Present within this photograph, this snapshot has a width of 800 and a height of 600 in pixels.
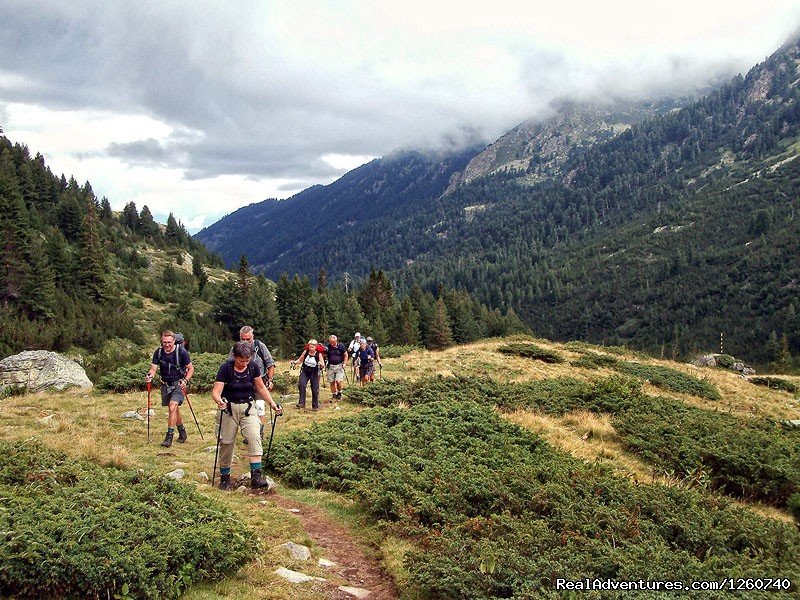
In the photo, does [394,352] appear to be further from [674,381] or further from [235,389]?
[235,389]

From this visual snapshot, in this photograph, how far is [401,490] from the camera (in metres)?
7.87

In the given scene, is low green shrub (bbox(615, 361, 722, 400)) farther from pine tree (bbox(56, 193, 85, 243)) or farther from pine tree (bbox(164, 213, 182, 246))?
pine tree (bbox(164, 213, 182, 246))

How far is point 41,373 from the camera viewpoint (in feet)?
64.7

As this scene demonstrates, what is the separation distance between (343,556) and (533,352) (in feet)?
81.4

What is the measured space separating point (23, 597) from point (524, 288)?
193 m

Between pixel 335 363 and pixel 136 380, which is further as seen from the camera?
pixel 136 380

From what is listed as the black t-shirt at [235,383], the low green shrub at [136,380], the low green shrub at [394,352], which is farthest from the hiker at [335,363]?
the low green shrub at [394,352]

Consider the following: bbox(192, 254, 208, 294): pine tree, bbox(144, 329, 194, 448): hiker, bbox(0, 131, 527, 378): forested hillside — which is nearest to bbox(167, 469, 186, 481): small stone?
bbox(144, 329, 194, 448): hiker

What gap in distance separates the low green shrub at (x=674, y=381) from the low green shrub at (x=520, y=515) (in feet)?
52.0

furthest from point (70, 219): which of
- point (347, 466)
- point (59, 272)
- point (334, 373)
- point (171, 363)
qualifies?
point (347, 466)

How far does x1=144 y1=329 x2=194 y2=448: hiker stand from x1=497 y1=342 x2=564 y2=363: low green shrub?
22.0 m

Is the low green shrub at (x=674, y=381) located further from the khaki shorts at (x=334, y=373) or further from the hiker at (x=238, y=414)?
the hiker at (x=238, y=414)

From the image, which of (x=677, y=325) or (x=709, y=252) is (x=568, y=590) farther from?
(x=709, y=252)

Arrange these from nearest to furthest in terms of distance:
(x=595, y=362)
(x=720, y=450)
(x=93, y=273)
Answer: (x=720, y=450) → (x=595, y=362) → (x=93, y=273)
